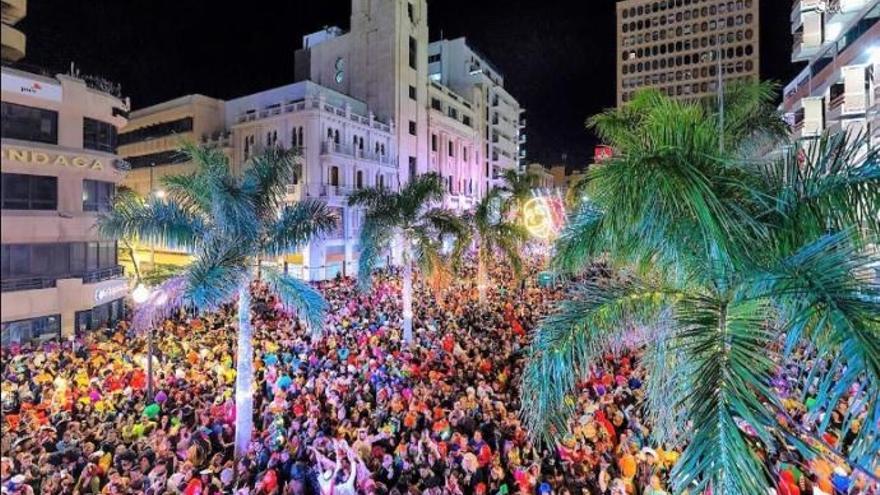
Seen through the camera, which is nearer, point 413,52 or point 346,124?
point 346,124

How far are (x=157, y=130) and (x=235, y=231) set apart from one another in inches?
1571

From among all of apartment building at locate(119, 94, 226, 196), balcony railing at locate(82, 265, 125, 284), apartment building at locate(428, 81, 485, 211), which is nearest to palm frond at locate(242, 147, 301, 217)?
balcony railing at locate(82, 265, 125, 284)

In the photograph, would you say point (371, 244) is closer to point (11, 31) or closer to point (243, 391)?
point (243, 391)

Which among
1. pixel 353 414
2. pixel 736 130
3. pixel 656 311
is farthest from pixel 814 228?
pixel 736 130

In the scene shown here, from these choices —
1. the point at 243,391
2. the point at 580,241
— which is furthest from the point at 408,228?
the point at 580,241

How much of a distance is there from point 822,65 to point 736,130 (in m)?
19.9

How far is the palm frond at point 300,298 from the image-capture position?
28.8 feet

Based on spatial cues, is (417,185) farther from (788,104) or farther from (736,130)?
(788,104)

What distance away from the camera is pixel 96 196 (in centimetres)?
1788

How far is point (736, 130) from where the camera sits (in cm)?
1291

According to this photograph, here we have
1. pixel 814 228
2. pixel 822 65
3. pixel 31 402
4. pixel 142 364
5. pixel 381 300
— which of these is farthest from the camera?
pixel 822 65

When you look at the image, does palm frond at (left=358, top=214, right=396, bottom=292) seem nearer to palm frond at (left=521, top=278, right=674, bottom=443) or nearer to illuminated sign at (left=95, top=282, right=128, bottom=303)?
palm frond at (left=521, top=278, right=674, bottom=443)

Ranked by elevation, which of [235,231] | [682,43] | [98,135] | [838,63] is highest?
[682,43]

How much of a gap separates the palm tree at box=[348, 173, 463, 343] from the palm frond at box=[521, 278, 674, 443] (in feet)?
33.8
